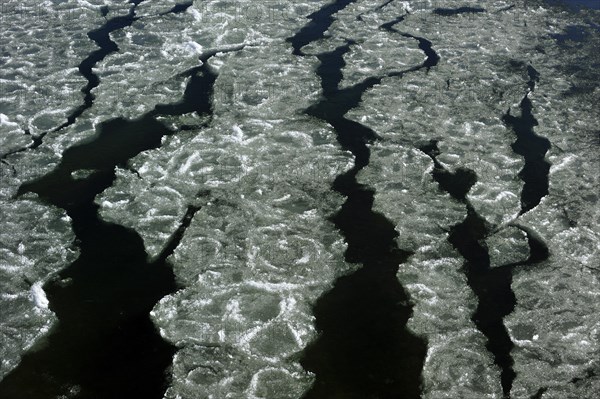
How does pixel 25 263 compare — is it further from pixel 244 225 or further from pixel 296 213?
pixel 296 213

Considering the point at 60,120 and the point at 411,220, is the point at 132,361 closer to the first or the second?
the point at 411,220

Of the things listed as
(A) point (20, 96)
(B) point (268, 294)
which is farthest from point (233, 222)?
(A) point (20, 96)

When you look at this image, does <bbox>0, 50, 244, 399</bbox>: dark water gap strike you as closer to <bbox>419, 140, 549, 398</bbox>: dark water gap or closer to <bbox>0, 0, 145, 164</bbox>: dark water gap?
<bbox>0, 0, 145, 164</bbox>: dark water gap

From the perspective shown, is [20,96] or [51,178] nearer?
[51,178]

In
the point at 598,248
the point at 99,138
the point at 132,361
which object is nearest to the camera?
the point at 132,361

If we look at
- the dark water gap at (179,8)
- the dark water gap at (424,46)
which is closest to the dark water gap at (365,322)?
the dark water gap at (424,46)

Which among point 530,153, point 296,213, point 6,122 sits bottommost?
point 530,153

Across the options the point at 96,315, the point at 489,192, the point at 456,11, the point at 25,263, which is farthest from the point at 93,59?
the point at 456,11
